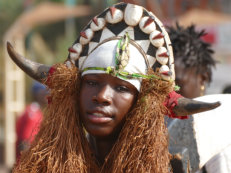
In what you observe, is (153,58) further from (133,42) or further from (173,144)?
(173,144)

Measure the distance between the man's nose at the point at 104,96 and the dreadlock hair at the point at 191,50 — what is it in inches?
60.0

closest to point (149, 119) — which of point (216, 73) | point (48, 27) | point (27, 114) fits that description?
point (27, 114)

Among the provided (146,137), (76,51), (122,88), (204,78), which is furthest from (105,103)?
(204,78)

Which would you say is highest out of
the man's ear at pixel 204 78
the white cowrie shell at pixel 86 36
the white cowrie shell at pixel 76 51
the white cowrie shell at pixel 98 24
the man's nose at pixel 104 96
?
the white cowrie shell at pixel 98 24

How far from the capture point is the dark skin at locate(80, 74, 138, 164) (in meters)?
2.26

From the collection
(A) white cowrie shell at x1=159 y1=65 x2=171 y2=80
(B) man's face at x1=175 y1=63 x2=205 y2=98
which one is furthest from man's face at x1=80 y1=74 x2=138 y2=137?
(B) man's face at x1=175 y1=63 x2=205 y2=98

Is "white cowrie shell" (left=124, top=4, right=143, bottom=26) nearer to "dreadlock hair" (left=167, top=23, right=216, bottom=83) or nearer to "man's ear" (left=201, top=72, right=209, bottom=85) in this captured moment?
"dreadlock hair" (left=167, top=23, right=216, bottom=83)

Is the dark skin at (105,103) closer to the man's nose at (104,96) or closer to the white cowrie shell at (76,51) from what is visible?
the man's nose at (104,96)

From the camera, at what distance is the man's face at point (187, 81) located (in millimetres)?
3664

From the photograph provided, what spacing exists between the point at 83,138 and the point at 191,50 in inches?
64.9

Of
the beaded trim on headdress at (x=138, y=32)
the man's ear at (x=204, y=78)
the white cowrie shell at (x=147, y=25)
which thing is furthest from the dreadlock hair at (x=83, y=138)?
the man's ear at (x=204, y=78)

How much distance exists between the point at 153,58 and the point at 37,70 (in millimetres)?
662

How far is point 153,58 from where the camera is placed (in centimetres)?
238

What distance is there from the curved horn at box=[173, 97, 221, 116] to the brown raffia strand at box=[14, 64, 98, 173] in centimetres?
52
